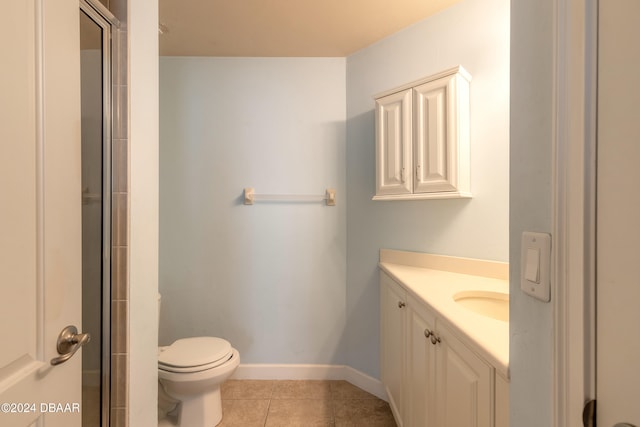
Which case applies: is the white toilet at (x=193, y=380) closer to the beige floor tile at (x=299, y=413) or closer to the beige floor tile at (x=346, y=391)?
the beige floor tile at (x=299, y=413)

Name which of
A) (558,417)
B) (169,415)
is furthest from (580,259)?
(169,415)

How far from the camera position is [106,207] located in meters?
0.97

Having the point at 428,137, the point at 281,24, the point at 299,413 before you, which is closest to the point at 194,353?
the point at 299,413

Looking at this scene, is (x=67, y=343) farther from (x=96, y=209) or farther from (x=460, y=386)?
(x=460, y=386)

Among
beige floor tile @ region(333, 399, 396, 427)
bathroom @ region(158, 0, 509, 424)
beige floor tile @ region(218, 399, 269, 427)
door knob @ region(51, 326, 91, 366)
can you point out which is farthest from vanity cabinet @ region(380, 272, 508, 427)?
door knob @ region(51, 326, 91, 366)

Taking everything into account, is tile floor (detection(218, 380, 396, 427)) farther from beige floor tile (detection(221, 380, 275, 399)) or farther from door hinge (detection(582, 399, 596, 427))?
door hinge (detection(582, 399, 596, 427))

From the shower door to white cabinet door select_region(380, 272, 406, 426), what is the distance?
1.22m

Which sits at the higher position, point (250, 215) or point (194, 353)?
point (250, 215)

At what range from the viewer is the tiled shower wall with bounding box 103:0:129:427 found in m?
0.97

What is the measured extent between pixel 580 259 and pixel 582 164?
0.13 m

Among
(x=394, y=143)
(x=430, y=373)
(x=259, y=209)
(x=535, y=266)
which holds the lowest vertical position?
(x=430, y=373)

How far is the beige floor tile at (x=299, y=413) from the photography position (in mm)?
1525

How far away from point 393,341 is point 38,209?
152cm

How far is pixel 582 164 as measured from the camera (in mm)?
382
